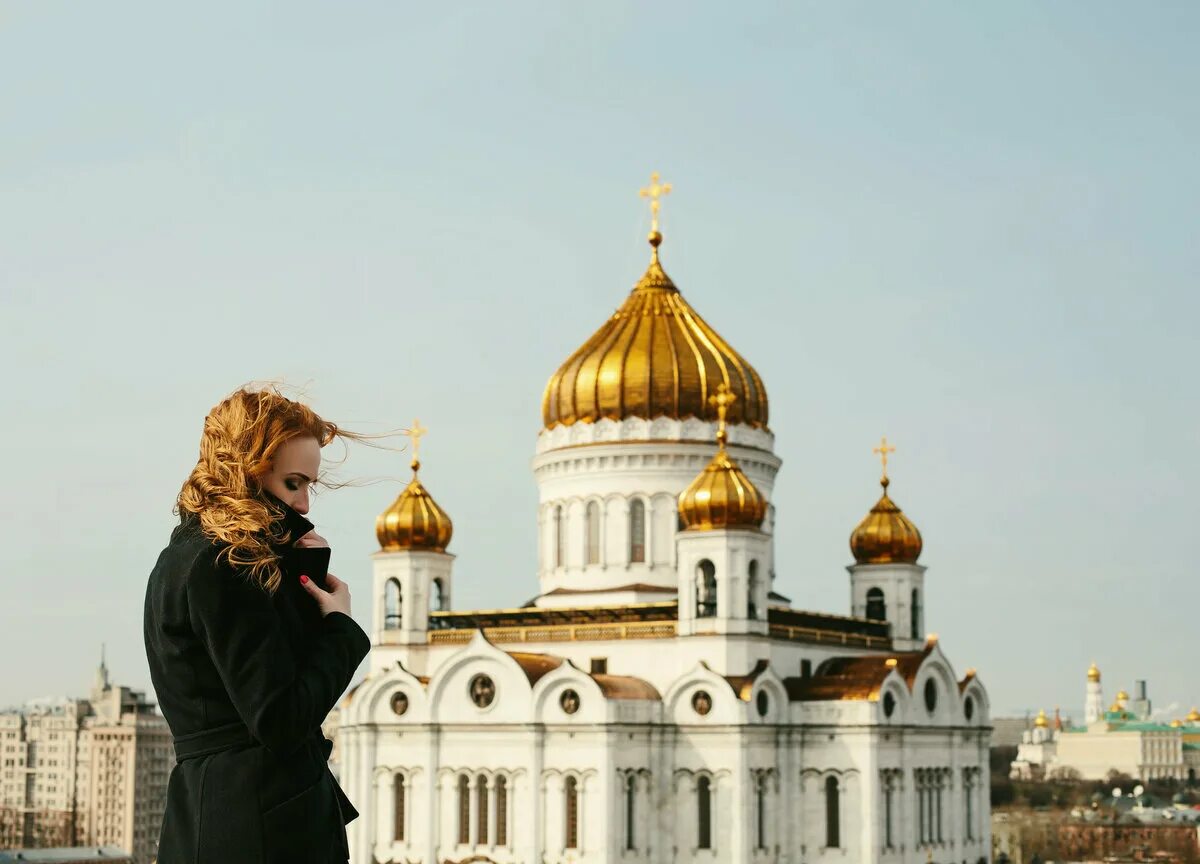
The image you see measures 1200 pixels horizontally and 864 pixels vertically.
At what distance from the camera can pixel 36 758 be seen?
362ft

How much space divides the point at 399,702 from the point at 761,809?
324 inches

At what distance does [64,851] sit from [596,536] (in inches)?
1853

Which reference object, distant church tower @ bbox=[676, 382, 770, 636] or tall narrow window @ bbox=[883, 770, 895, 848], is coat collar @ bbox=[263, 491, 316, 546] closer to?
distant church tower @ bbox=[676, 382, 770, 636]

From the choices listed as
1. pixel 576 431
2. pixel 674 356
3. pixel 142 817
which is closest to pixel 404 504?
pixel 576 431

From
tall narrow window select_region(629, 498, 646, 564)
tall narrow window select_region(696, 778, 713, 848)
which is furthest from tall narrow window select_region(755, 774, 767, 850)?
tall narrow window select_region(629, 498, 646, 564)

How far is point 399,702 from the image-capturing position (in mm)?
41125

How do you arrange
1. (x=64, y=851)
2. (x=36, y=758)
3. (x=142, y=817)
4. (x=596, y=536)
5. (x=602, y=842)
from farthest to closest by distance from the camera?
(x=36, y=758), (x=142, y=817), (x=64, y=851), (x=596, y=536), (x=602, y=842)

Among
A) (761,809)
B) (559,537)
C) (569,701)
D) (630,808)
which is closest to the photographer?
(630,808)

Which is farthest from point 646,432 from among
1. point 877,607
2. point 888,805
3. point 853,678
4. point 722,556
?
point 888,805

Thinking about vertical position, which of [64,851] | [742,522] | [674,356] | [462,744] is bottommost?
[64,851]

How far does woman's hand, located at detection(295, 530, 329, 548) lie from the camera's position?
4566 millimetres

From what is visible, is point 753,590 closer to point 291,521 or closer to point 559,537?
point 559,537

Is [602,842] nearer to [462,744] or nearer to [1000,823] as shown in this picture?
[462,744]

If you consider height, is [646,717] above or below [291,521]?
below
